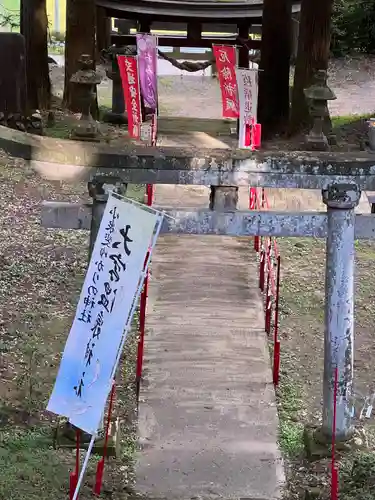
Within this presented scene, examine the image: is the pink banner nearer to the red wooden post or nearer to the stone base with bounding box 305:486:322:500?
the red wooden post

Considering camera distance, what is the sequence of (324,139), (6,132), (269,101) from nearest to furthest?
(6,132)
(324,139)
(269,101)

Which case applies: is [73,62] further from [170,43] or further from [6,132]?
[6,132]

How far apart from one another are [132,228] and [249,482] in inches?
82.8

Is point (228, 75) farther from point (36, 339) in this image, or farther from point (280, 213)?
point (280, 213)

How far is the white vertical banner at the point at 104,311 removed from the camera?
507 cm

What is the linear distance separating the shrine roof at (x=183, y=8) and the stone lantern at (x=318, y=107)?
12.5 ft

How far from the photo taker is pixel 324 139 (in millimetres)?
15117

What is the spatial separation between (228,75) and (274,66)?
1184 mm

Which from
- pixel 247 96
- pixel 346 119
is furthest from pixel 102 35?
pixel 247 96

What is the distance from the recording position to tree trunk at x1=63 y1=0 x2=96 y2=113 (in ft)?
53.9

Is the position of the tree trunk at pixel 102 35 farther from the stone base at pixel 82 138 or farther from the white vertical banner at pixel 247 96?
the white vertical banner at pixel 247 96

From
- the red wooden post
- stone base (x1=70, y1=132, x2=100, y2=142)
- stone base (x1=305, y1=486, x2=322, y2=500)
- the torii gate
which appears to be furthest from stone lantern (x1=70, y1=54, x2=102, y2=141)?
stone base (x1=305, y1=486, x2=322, y2=500)

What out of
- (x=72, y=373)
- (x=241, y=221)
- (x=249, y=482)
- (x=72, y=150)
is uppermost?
(x=72, y=150)

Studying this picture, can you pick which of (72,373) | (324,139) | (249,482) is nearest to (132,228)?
(72,373)
